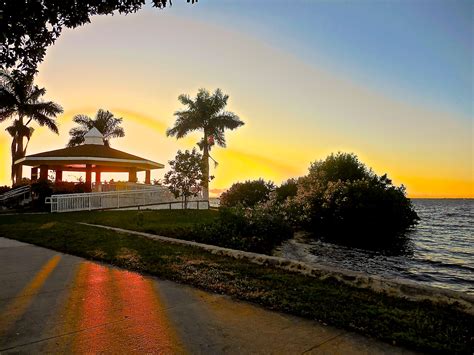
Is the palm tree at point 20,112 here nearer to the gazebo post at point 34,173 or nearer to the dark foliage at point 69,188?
the gazebo post at point 34,173

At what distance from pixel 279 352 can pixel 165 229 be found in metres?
10.2

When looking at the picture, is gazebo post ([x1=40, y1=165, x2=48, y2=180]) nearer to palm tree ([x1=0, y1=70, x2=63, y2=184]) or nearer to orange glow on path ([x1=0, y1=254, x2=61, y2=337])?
palm tree ([x1=0, y1=70, x2=63, y2=184])

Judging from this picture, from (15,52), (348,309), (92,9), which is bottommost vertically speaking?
(348,309)

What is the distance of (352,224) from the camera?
81.3 feet

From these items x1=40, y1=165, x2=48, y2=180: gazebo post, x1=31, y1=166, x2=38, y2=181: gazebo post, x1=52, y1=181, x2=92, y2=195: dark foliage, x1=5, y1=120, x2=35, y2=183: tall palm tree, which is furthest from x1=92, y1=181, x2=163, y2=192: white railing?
x1=5, y1=120, x2=35, y2=183: tall palm tree

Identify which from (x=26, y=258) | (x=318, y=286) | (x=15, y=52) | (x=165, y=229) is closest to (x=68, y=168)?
(x=165, y=229)

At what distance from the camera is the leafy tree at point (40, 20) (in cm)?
522

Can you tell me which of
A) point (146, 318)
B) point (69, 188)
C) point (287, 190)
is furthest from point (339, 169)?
point (146, 318)

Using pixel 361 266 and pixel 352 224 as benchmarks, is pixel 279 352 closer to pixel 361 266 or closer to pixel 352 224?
pixel 361 266

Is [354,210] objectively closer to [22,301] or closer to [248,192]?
[248,192]

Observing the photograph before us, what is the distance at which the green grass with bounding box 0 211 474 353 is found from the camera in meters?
3.80

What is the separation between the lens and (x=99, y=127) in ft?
171

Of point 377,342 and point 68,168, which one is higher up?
point 68,168

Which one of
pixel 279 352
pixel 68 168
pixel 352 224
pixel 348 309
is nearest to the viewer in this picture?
pixel 279 352
